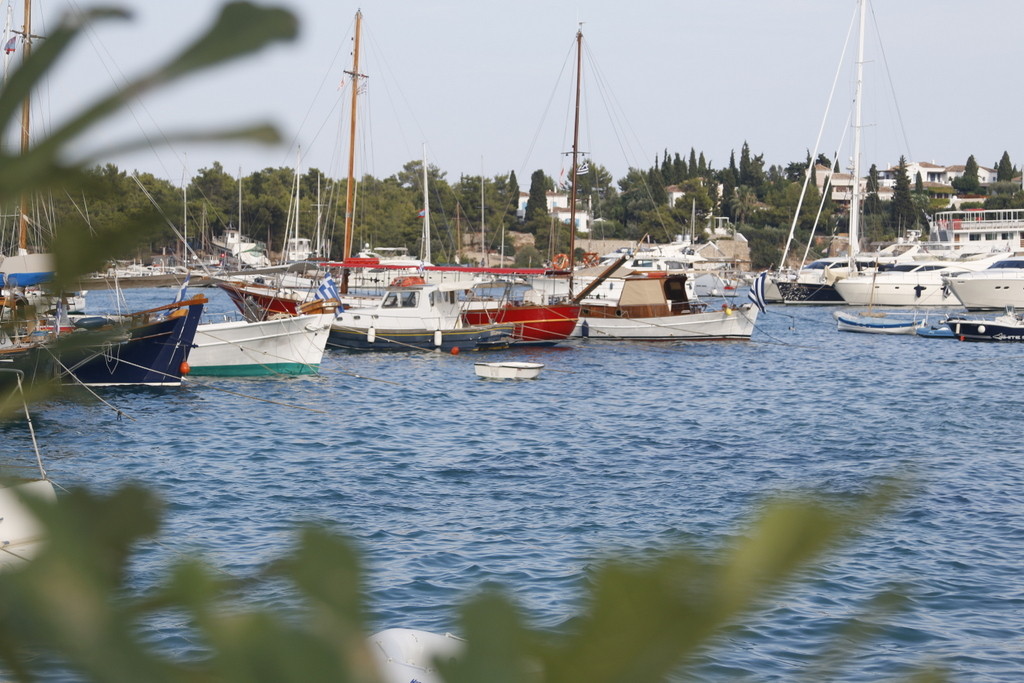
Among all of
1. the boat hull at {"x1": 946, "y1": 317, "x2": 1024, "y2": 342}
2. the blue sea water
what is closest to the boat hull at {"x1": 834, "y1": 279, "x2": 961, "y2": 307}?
the boat hull at {"x1": 946, "y1": 317, "x2": 1024, "y2": 342}

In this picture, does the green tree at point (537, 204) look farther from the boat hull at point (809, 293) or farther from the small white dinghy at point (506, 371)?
the small white dinghy at point (506, 371)

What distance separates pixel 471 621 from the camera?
1.29 feet

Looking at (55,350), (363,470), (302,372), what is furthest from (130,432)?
(55,350)

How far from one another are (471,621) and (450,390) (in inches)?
1027

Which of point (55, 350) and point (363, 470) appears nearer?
point (55, 350)

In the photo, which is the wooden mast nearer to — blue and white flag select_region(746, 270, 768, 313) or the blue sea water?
the blue sea water

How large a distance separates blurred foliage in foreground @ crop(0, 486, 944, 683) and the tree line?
81.5 meters

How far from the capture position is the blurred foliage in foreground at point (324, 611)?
0.39m

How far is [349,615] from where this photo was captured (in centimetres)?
42

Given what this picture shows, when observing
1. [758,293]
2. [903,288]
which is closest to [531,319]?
[758,293]

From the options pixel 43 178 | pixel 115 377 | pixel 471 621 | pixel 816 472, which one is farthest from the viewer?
pixel 115 377

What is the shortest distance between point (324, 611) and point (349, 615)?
0.04 feet

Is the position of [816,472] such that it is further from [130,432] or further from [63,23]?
[63,23]

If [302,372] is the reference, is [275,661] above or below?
above
